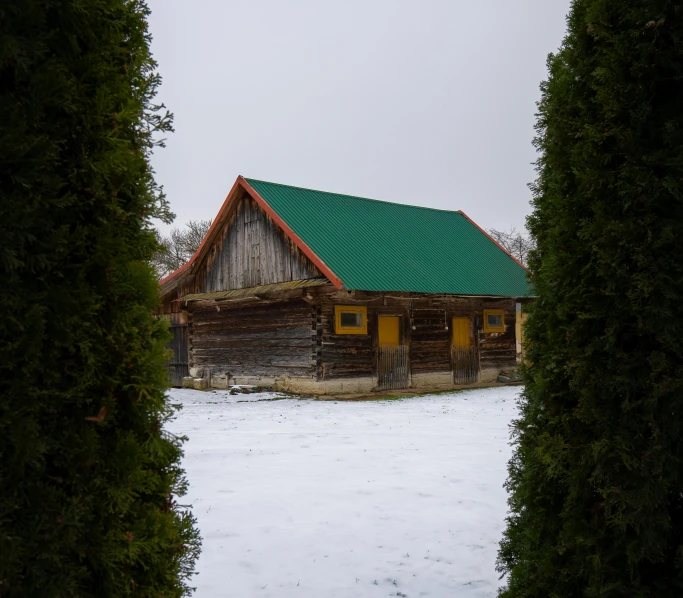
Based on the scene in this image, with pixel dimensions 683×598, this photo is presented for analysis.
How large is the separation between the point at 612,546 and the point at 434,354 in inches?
703

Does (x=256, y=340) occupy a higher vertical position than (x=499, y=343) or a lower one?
higher

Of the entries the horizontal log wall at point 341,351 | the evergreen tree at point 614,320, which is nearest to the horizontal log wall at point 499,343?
the horizontal log wall at point 341,351

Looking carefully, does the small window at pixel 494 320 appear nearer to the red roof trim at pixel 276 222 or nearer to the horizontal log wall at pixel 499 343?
the horizontal log wall at pixel 499 343

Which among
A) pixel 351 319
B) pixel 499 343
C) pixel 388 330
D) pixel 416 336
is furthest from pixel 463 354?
pixel 351 319

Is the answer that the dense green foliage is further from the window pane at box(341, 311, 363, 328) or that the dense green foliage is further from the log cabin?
the window pane at box(341, 311, 363, 328)

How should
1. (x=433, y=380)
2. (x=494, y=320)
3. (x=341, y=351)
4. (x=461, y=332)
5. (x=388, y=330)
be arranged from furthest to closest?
(x=494, y=320) → (x=461, y=332) → (x=433, y=380) → (x=388, y=330) → (x=341, y=351)

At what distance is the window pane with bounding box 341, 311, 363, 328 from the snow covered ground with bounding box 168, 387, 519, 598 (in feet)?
20.4

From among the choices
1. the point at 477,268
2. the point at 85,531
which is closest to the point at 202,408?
Result: the point at 477,268

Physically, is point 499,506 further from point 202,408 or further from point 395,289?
point 395,289

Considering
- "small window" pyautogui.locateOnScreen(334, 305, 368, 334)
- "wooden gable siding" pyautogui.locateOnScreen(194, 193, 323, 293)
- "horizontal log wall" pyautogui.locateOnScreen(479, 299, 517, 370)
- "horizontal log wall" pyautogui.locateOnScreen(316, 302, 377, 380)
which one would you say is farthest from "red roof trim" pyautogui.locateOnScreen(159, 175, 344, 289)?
"horizontal log wall" pyautogui.locateOnScreen(479, 299, 517, 370)

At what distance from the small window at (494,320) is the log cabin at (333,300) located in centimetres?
4

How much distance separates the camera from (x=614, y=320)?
125 inches

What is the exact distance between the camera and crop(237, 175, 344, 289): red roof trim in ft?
55.9

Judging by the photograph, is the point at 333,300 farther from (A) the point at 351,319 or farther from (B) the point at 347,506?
(B) the point at 347,506
